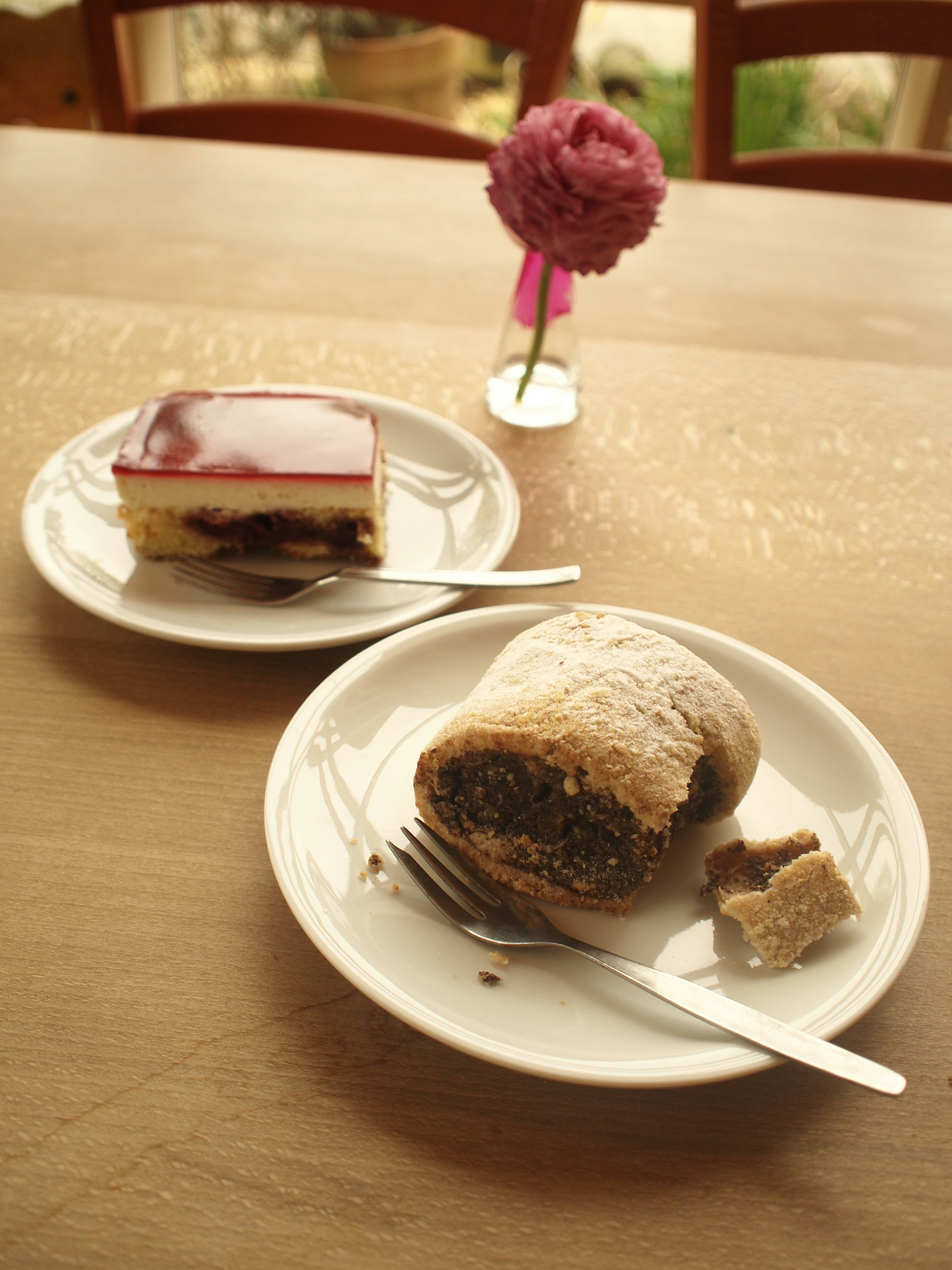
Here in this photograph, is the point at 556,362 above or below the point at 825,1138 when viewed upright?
above

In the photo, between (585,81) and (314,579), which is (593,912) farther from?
(585,81)

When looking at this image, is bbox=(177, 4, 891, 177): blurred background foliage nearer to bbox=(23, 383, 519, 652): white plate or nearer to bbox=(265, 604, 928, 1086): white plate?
bbox=(23, 383, 519, 652): white plate

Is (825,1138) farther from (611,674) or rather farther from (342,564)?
(342,564)

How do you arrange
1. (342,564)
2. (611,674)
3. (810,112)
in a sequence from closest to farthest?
(611,674) → (342,564) → (810,112)

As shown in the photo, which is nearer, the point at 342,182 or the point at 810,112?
the point at 342,182

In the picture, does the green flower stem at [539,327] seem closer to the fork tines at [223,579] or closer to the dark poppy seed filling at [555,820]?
the fork tines at [223,579]

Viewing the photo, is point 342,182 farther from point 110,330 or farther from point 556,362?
point 556,362

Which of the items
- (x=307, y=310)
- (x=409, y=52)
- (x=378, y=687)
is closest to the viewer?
(x=378, y=687)

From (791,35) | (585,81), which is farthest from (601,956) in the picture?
(585,81)

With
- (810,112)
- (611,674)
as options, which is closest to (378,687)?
(611,674)

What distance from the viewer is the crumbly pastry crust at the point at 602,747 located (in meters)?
0.70

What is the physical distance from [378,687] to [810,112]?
4453mm

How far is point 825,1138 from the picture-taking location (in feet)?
1.97

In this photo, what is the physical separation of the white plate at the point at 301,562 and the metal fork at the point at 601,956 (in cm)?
27
